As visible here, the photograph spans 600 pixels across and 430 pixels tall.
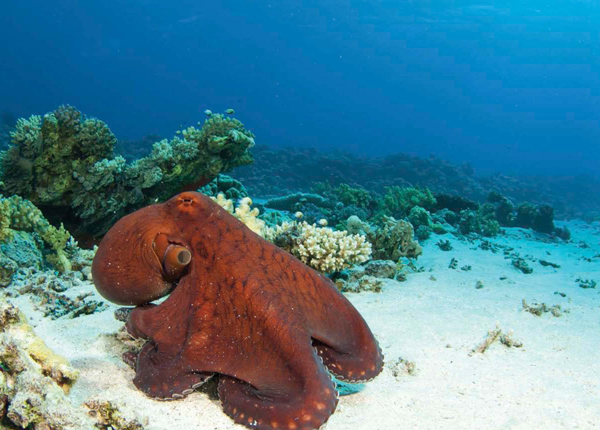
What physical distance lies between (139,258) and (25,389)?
1.00 meters

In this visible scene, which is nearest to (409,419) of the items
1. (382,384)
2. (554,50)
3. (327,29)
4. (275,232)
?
(382,384)

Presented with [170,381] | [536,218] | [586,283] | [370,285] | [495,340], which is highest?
[170,381]

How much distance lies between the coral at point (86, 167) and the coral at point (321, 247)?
258cm

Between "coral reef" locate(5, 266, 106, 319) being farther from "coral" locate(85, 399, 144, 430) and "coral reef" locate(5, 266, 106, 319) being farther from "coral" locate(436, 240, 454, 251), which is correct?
"coral" locate(436, 240, 454, 251)

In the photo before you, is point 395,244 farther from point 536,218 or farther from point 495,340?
point 536,218

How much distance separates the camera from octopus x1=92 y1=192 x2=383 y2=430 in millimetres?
2031

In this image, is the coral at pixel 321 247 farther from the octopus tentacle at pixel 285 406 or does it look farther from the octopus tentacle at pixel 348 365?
the octopus tentacle at pixel 285 406

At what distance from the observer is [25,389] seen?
5.03ft

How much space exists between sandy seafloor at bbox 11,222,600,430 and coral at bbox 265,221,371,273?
1.92ft

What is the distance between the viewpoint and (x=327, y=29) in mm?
110688

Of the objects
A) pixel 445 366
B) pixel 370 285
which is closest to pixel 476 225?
pixel 370 285

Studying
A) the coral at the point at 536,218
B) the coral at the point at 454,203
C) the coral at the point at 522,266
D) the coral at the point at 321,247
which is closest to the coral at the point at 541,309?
the coral at the point at 321,247

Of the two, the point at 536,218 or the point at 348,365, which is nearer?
the point at 348,365

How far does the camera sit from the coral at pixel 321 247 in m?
5.36
